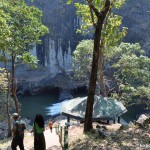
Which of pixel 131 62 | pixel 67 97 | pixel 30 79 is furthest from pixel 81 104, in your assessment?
pixel 30 79

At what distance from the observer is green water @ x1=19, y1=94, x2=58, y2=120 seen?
37438 millimetres

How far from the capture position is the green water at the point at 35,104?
3744 cm

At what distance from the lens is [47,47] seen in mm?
46938

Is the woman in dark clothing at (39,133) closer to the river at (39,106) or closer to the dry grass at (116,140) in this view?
the dry grass at (116,140)

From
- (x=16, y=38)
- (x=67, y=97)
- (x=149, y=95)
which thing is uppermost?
(x=16, y=38)

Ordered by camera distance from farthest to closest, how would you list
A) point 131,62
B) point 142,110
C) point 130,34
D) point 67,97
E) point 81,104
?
point 130,34 → point 67,97 → point 142,110 → point 131,62 → point 81,104

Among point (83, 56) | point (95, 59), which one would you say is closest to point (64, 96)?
point (83, 56)

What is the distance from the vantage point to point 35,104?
136 ft

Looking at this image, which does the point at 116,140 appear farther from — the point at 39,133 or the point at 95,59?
the point at 95,59

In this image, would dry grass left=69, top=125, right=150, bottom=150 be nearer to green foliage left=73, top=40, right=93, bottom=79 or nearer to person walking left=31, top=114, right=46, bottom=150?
person walking left=31, top=114, right=46, bottom=150

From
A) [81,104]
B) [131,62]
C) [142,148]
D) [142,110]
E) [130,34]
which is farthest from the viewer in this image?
[130,34]

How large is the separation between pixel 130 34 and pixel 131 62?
25229 mm

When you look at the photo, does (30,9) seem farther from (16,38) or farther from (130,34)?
(130,34)

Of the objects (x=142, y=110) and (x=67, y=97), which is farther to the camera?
(x=67, y=97)
